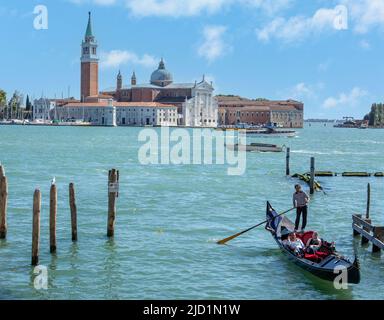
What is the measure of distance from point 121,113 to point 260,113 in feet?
97.2

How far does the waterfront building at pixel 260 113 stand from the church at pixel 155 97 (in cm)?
898

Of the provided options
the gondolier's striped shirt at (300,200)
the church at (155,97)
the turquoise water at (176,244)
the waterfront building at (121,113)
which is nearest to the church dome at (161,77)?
the church at (155,97)

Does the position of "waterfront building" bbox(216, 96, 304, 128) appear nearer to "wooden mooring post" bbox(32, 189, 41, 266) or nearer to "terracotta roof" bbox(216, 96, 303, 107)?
"terracotta roof" bbox(216, 96, 303, 107)

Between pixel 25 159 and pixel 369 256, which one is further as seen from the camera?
pixel 25 159

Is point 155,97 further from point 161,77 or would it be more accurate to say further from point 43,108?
point 43,108

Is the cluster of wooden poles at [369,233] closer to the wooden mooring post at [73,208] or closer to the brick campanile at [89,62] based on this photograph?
the wooden mooring post at [73,208]

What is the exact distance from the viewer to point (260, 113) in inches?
5945

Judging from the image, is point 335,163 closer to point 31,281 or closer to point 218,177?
point 218,177

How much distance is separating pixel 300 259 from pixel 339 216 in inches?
280

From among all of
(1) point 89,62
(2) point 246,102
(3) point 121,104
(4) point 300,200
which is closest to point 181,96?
(3) point 121,104

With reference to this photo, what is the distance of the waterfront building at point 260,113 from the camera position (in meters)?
151
